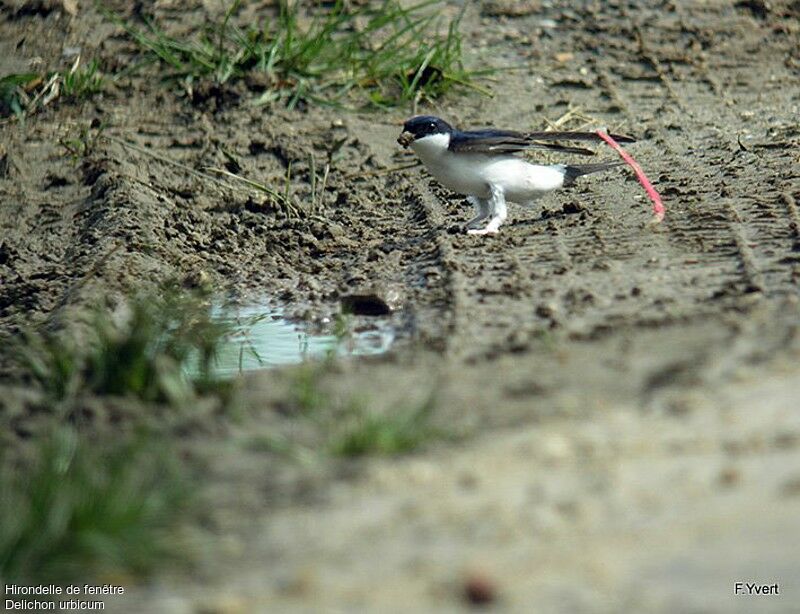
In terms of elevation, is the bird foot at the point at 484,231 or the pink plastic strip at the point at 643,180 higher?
the pink plastic strip at the point at 643,180

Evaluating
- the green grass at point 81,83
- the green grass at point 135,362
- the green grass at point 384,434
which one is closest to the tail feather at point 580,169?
the green grass at point 135,362

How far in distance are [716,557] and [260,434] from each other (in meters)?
1.20

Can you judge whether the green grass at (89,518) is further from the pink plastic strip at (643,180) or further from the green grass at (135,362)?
the pink plastic strip at (643,180)

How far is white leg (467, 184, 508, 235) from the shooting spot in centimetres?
614

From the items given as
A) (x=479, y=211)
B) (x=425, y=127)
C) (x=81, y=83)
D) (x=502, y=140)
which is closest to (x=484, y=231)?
(x=479, y=211)

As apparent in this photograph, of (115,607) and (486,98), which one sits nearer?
(115,607)

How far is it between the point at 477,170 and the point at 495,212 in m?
0.20

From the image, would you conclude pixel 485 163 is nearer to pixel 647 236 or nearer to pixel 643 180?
pixel 643 180

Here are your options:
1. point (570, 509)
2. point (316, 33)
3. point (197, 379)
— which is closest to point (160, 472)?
point (197, 379)

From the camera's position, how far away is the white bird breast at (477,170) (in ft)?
20.5

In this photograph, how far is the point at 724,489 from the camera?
10.9ft

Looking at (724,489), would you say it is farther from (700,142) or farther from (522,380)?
(700,142)

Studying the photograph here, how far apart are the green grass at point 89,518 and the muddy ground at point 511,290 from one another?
0.10 meters

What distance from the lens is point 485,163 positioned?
625 centimetres
